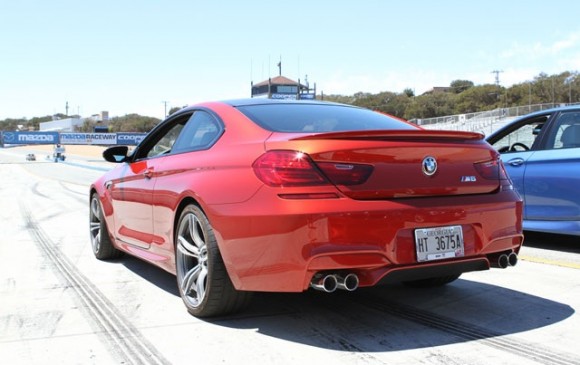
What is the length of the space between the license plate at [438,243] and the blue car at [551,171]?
3083mm

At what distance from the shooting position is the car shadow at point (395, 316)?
11.3 ft

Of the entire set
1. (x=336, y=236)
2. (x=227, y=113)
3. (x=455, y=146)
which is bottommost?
(x=336, y=236)

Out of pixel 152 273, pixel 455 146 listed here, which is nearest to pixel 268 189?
pixel 455 146

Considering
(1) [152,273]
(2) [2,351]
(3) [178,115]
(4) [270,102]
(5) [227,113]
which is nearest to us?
(2) [2,351]

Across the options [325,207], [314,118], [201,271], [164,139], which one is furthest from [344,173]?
[164,139]

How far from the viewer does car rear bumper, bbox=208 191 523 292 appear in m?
3.14

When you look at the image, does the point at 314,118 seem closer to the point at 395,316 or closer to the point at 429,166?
the point at 429,166

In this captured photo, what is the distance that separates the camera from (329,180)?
3.24 m

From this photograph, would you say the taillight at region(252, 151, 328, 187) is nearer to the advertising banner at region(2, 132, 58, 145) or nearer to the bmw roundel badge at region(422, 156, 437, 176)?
the bmw roundel badge at region(422, 156, 437, 176)

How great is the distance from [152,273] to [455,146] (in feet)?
10.8

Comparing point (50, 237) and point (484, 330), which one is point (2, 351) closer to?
point (484, 330)

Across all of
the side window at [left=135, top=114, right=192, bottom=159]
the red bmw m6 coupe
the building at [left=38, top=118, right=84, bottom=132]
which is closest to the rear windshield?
the red bmw m6 coupe

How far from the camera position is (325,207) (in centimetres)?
316

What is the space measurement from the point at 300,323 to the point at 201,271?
748 millimetres
